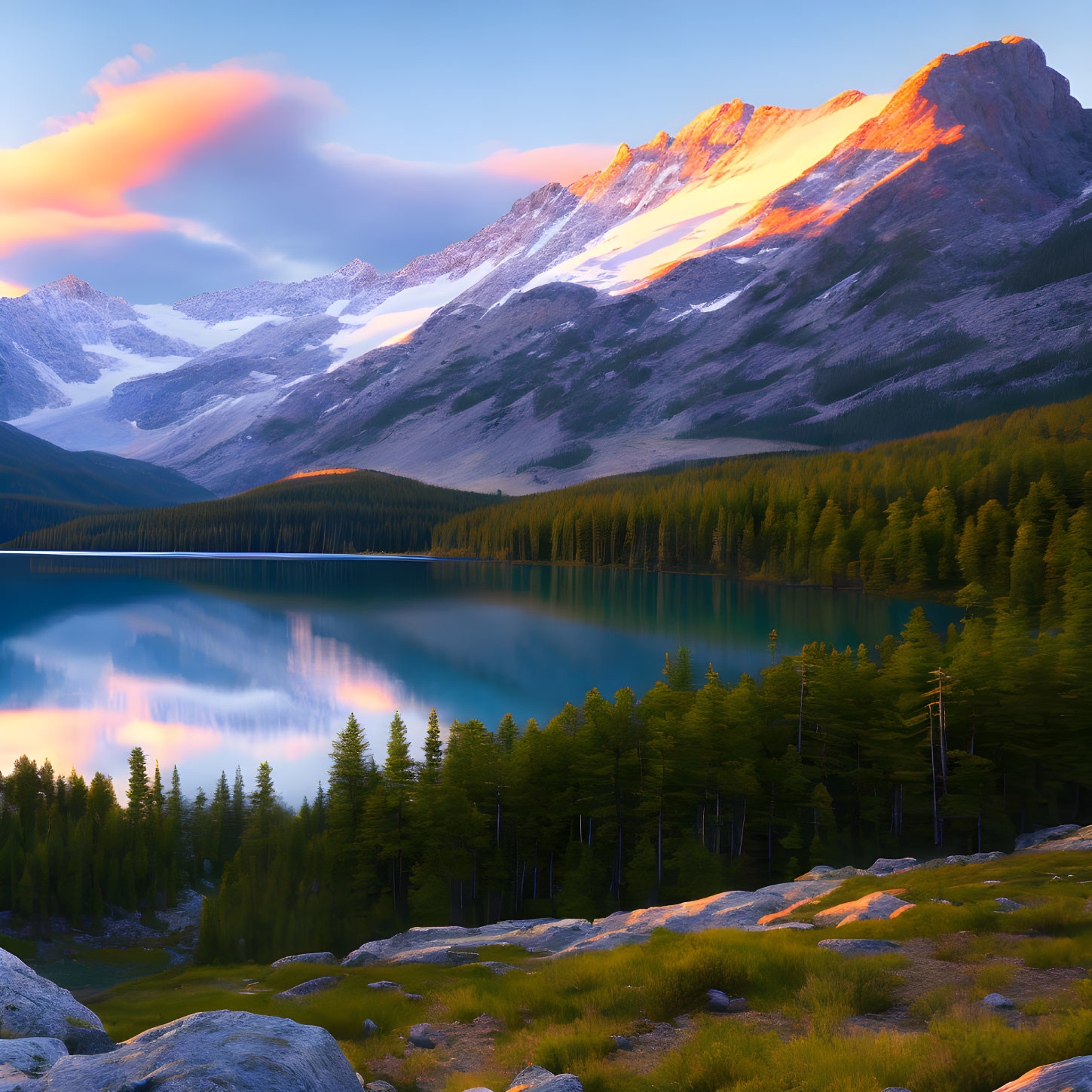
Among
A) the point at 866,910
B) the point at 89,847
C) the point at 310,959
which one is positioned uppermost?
the point at 866,910

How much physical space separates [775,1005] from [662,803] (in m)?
19.9

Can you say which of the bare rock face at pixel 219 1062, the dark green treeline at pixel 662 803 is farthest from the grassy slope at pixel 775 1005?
the dark green treeline at pixel 662 803

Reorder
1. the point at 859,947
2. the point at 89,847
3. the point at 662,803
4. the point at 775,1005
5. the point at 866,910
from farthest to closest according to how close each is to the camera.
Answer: the point at 89,847
the point at 662,803
the point at 866,910
the point at 859,947
the point at 775,1005

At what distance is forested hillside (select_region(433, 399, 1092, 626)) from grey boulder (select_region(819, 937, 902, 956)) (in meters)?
73.1

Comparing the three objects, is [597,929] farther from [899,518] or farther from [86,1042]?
[899,518]

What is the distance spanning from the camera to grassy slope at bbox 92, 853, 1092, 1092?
31.1 ft

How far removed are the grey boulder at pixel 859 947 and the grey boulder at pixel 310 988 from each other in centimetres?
1073

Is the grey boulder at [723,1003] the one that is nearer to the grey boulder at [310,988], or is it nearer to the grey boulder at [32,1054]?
the grey boulder at [310,988]

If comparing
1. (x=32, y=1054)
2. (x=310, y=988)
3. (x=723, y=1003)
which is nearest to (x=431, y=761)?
(x=310, y=988)

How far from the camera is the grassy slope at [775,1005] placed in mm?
9484

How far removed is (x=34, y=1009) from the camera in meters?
10.8

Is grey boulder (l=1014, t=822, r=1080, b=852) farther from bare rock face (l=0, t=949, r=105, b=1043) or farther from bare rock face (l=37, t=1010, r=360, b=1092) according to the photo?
bare rock face (l=0, t=949, r=105, b=1043)

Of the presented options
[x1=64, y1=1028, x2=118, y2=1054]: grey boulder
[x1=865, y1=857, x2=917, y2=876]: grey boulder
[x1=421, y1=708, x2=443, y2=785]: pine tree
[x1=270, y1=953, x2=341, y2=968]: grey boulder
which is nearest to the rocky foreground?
[x1=64, y1=1028, x2=118, y2=1054]: grey boulder

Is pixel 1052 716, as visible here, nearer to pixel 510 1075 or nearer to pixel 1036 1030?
pixel 1036 1030
